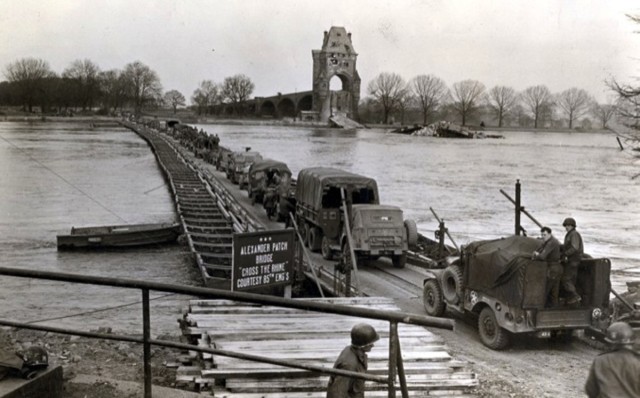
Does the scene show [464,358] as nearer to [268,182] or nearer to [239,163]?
[268,182]

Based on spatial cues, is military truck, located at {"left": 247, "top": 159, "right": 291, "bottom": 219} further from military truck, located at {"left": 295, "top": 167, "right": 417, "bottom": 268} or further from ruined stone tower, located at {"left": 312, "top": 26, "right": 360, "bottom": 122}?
ruined stone tower, located at {"left": 312, "top": 26, "right": 360, "bottom": 122}

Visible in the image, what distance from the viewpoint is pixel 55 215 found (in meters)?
36.5

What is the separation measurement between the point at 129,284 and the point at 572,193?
174ft

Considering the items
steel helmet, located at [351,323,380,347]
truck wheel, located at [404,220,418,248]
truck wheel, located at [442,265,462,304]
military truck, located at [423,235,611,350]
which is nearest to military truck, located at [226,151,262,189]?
truck wheel, located at [404,220,418,248]

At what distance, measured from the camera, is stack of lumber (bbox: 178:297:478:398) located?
7.39 meters

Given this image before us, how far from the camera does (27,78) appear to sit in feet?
478

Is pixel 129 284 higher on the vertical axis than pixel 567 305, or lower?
higher

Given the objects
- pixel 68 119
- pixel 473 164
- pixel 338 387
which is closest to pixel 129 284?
pixel 338 387

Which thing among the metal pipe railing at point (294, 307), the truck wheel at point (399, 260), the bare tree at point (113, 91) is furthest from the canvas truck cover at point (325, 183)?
the bare tree at point (113, 91)

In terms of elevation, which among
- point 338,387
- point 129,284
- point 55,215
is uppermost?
point 129,284

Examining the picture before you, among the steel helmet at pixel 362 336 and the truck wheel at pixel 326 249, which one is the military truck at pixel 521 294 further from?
the truck wheel at pixel 326 249

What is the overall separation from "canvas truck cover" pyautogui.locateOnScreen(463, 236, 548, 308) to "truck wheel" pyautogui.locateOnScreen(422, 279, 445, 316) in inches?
43.4

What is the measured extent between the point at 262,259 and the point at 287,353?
4.96m

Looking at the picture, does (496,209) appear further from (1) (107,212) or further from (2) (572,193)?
(1) (107,212)
